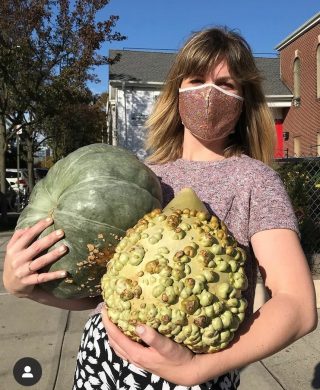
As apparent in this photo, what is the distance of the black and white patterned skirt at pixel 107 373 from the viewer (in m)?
1.55

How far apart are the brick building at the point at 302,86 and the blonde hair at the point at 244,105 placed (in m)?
17.8

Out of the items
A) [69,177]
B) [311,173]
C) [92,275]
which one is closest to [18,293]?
[92,275]

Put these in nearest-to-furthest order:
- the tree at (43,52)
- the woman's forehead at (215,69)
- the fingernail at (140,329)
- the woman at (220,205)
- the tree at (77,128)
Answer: the fingernail at (140,329)
the woman at (220,205)
the woman's forehead at (215,69)
the tree at (43,52)
the tree at (77,128)

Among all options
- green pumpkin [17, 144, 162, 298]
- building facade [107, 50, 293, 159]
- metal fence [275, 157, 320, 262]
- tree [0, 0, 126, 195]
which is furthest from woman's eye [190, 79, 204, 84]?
building facade [107, 50, 293, 159]

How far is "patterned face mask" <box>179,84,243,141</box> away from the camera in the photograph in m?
1.74

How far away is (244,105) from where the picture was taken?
188 cm

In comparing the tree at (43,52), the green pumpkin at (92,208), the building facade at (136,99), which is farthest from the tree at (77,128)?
the green pumpkin at (92,208)

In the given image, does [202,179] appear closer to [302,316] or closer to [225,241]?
[225,241]

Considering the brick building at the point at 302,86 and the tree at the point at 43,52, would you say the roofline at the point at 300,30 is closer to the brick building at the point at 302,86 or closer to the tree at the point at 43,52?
the brick building at the point at 302,86

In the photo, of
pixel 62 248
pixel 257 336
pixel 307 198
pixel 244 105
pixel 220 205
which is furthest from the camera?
pixel 307 198

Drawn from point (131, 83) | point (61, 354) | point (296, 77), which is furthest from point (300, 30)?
point (61, 354)

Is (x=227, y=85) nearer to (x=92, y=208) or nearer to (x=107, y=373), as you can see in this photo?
(x=92, y=208)

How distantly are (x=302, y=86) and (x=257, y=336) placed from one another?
70.9ft

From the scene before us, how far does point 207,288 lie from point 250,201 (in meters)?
0.49
